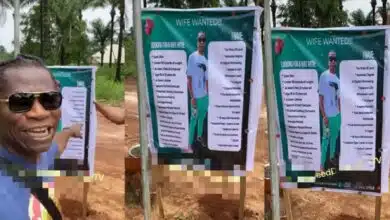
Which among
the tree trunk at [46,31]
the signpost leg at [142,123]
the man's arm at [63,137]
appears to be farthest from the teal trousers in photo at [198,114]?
the tree trunk at [46,31]

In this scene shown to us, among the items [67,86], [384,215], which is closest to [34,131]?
[67,86]

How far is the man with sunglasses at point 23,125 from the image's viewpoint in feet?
5.77

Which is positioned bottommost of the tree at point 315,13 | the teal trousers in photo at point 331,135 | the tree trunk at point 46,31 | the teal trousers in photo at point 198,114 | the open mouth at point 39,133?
the teal trousers in photo at point 331,135

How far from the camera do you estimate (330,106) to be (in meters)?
4.50

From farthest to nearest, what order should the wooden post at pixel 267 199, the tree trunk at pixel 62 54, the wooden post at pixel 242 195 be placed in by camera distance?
the tree trunk at pixel 62 54, the wooden post at pixel 267 199, the wooden post at pixel 242 195

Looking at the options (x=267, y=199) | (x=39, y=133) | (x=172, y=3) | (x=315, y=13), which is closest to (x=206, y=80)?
(x=267, y=199)

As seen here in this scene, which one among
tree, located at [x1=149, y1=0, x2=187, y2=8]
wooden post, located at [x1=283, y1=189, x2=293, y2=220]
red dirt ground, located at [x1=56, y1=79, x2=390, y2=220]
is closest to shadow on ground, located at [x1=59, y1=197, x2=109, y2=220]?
red dirt ground, located at [x1=56, y1=79, x2=390, y2=220]

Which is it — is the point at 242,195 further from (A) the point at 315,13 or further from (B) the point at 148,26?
(A) the point at 315,13

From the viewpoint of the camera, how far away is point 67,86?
512 centimetres

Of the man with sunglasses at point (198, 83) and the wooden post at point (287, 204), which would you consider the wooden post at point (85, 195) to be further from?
the wooden post at point (287, 204)

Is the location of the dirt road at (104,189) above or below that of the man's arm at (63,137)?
below

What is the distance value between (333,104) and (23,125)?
3.13 meters

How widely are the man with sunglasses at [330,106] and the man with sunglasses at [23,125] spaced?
9.78 ft

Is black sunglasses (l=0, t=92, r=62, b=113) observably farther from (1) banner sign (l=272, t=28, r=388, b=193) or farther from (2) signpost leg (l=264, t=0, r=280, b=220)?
(1) banner sign (l=272, t=28, r=388, b=193)
